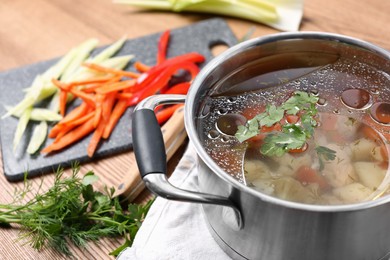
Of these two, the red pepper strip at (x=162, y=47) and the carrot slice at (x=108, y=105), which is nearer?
the carrot slice at (x=108, y=105)

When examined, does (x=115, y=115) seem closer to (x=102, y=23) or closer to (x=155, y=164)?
(x=102, y=23)

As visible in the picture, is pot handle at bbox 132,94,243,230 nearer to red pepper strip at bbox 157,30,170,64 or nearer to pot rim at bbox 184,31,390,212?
pot rim at bbox 184,31,390,212

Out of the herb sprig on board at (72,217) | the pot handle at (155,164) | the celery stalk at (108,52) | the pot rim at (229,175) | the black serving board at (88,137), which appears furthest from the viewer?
the celery stalk at (108,52)

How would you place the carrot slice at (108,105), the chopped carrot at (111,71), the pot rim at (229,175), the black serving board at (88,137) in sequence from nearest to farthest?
1. the pot rim at (229,175)
2. the black serving board at (88,137)
3. the carrot slice at (108,105)
4. the chopped carrot at (111,71)

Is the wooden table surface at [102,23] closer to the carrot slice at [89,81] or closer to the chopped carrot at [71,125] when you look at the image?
the carrot slice at [89,81]

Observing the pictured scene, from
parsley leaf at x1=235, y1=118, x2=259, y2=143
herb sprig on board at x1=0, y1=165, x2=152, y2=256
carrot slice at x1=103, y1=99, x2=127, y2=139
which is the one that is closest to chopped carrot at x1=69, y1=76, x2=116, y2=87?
carrot slice at x1=103, y1=99, x2=127, y2=139

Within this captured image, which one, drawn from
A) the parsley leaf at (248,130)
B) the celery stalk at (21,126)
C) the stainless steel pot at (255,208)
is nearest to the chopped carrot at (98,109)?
→ the celery stalk at (21,126)
